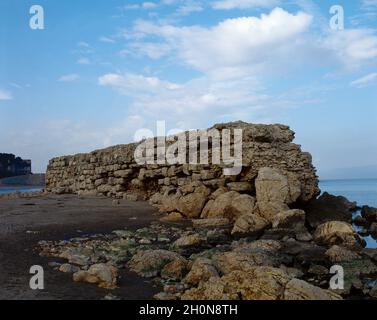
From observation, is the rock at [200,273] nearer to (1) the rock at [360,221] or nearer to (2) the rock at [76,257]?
(2) the rock at [76,257]

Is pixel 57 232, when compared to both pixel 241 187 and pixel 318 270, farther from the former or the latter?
pixel 318 270

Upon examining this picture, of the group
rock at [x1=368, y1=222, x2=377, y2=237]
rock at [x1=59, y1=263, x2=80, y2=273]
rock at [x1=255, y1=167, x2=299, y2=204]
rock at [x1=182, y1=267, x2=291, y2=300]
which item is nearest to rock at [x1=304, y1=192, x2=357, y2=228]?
rock at [x1=368, y1=222, x2=377, y2=237]

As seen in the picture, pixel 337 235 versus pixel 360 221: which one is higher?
pixel 337 235

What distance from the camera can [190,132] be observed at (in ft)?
41.7

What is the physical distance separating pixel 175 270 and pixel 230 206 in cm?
471

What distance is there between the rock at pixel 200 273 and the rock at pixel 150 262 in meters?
0.64

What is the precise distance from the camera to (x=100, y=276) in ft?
17.0

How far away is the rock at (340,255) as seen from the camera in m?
6.52

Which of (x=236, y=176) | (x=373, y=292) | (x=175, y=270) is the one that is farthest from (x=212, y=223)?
(x=373, y=292)

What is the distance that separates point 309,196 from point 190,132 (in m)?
4.21

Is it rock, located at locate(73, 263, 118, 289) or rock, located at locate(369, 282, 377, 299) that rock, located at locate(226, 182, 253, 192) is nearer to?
rock, located at locate(369, 282, 377, 299)

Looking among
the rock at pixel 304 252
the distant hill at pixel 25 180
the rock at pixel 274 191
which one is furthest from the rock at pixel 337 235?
the distant hill at pixel 25 180

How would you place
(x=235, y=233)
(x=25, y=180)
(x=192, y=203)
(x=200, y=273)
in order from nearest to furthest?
(x=200, y=273) < (x=235, y=233) < (x=192, y=203) < (x=25, y=180)
